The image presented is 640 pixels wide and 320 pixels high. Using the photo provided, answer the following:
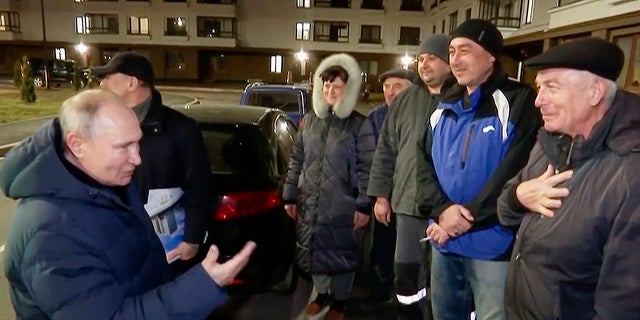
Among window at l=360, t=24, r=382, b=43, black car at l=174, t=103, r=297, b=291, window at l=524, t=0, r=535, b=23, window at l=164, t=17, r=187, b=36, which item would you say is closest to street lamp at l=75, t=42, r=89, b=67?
window at l=164, t=17, r=187, b=36

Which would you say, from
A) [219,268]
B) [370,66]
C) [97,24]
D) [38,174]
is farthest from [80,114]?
[97,24]

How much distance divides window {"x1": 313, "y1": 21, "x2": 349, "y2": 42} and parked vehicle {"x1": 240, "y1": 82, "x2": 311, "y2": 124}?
36801 mm

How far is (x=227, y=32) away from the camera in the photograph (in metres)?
45.0

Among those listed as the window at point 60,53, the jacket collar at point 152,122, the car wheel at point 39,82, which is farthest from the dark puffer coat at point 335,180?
the window at point 60,53

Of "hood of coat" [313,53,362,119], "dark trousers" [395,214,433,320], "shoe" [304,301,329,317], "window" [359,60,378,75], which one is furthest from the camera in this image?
"window" [359,60,378,75]

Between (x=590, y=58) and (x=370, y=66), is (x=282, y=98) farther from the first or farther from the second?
(x=370, y=66)

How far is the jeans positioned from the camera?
2.62 m

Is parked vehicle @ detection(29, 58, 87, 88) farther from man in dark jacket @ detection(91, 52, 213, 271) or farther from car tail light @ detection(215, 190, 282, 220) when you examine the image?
man in dark jacket @ detection(91, 52, 213, 271)

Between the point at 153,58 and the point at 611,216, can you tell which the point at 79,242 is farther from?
the point at 153,58

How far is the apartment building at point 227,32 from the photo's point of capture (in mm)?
43906

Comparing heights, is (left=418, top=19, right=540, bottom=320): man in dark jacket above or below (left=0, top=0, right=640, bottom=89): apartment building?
below

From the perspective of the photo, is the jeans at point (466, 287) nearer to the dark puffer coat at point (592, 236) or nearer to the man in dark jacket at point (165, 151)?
the dark puffer coat at point (592, 236)

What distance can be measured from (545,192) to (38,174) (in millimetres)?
1842

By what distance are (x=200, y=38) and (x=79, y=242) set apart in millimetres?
45792
